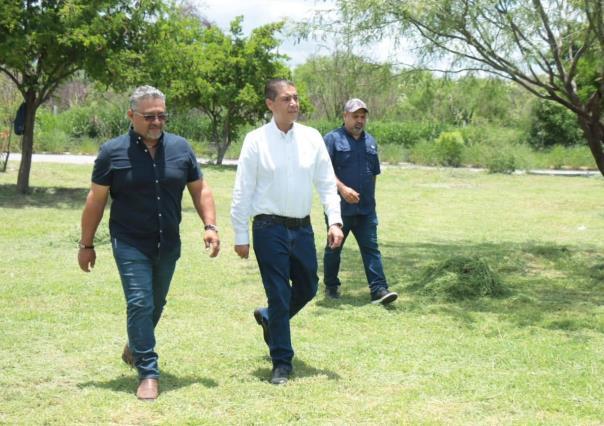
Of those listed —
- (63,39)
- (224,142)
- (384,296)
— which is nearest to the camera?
(384,296)

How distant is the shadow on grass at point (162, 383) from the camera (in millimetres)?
5438

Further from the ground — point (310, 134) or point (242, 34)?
point (242, 34)

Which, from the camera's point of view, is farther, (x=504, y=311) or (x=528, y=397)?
(x=504, y=311)

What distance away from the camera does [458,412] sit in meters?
5.03

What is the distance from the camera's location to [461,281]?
8.80m

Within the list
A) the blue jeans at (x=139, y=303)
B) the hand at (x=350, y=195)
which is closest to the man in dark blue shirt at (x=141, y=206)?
the blue jeans at (x=139, y=303)

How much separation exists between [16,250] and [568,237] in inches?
344

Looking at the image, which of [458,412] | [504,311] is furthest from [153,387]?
[504,311]

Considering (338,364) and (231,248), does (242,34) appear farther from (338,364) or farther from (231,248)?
(338,364)

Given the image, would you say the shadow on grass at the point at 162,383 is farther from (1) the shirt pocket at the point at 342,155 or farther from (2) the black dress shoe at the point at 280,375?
(1) the shirt pocket at the point at 342,155

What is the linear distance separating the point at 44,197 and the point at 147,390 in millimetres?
14213

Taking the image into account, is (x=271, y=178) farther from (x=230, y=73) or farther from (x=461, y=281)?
(x=230, y=73)

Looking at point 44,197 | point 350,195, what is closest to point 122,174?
point 350,195

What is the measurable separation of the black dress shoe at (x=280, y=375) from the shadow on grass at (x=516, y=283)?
7.86ft
